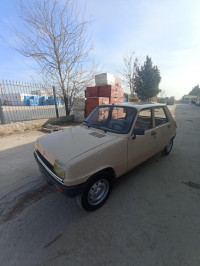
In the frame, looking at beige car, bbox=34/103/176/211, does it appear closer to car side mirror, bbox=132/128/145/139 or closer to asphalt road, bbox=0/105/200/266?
car side mirror, bbox=132/128/145/139

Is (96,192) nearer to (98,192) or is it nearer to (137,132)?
(98,192)

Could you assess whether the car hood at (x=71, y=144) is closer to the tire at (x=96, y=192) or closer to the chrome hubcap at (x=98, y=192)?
the tire at (x=96, y=192)

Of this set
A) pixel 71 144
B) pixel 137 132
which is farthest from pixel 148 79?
pixel 71 144

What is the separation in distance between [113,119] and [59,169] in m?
1.52

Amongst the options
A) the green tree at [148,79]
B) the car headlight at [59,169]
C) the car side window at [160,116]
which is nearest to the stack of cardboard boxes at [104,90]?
the car side window at [160,116]

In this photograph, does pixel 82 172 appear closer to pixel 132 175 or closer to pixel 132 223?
pixel 132 223

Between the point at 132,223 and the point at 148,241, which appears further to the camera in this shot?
the point at 132,223

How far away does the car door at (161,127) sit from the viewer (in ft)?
9.71

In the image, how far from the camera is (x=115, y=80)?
393 inches

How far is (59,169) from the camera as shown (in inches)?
67.1

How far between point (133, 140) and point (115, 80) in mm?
8832

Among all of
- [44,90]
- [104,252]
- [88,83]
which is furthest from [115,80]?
[104,252]

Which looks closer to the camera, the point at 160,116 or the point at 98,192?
the point at 98,192

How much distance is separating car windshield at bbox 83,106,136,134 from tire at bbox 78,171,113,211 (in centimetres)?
85
